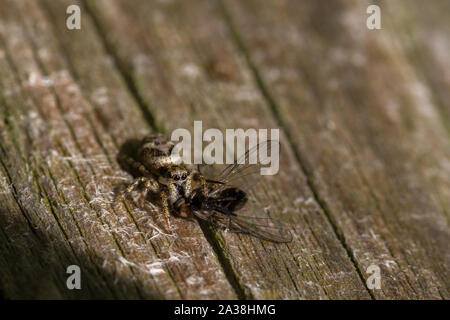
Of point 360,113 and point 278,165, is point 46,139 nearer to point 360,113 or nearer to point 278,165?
point 278,165

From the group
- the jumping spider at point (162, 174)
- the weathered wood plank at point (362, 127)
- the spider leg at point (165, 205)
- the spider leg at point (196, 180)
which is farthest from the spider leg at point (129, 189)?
the weathered wood plank at point (362, 127)

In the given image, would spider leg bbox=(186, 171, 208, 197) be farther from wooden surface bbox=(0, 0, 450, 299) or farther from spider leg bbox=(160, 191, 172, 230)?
wooden surface bbox=(0, 0, 450, 299)

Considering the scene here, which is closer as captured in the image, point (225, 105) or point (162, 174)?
point (162, 174)

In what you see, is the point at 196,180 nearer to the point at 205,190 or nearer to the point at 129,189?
the point at 205,190

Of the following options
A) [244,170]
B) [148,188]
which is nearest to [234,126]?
[244,170]

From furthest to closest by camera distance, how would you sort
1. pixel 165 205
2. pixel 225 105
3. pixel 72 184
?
pixel 225 105 → pixel 165 205 → pixel 72 184

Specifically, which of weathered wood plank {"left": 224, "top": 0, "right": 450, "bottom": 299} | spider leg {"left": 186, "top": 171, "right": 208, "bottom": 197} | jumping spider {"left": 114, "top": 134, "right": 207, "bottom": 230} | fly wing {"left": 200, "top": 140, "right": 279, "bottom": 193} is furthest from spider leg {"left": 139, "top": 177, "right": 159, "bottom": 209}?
weathered wood plank {"left": 224, "top": 0, "right": 450, "bottom": 299}

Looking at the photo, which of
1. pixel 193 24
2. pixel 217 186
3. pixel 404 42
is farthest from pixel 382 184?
pixel 193 24
